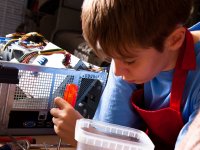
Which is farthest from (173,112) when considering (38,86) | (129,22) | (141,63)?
(38,86)

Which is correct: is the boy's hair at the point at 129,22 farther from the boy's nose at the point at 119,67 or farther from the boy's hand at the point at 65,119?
the boy's hand at the point at 65,119

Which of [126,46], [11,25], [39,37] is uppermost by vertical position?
[126,46]

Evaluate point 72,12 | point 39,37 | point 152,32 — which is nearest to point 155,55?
point 152,32

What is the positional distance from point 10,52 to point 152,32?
55 cm

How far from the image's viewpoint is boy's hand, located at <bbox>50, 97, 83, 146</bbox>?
742mm

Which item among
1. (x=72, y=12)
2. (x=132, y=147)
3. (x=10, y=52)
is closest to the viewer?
(x=132, y=147)

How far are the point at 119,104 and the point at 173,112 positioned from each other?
0.15 m

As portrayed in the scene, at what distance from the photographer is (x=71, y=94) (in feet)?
2.84

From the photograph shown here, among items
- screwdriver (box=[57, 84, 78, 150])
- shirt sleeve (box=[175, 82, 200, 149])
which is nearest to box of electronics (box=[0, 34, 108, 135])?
screwdriver (box=[57, 84, 78, 150])

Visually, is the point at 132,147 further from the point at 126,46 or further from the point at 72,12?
the point at 72,12

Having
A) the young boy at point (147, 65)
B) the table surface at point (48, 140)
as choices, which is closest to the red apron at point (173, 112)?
the young boy at point (147, 65)

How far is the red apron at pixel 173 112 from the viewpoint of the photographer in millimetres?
701

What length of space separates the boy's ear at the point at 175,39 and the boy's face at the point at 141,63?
0.02 metres

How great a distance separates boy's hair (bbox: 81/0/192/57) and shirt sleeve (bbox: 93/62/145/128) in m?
0.21
